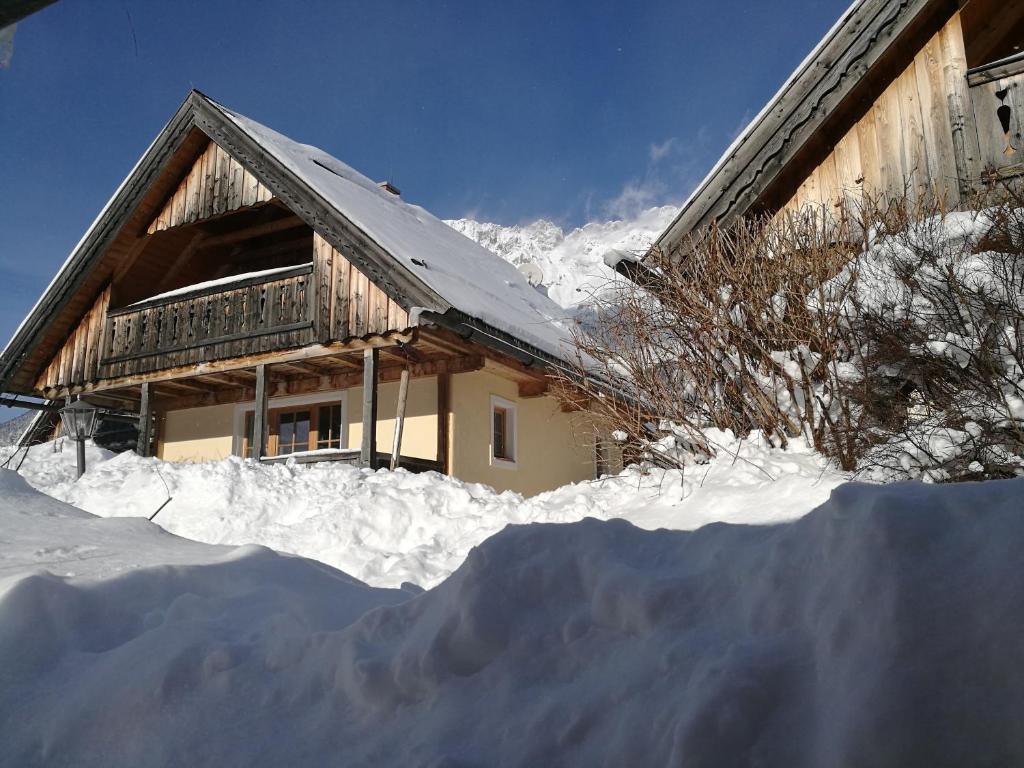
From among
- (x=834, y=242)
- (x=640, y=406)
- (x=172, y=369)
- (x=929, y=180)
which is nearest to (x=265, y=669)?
(x=640, y=406)

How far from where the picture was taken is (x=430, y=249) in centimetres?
1395

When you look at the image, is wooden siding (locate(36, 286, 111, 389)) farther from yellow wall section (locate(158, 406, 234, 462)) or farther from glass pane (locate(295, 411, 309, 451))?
glass pane (locate(295, 411, 309, 451))

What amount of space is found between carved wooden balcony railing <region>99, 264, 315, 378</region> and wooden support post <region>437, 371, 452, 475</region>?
2.13m

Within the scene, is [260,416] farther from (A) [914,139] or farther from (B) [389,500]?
(A) [914,139]

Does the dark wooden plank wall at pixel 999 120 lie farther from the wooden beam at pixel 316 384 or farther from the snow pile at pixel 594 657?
the wooden beam at pixel 316 384

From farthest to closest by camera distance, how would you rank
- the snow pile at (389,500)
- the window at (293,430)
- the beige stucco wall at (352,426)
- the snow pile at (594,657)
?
the window at (293,430)
the beige stucco wall at (352,426)
the snow pile at (389,500)
the snow pile at (594,657)

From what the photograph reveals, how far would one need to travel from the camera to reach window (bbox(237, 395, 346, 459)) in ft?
43.4

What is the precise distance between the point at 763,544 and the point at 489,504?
19.9ft

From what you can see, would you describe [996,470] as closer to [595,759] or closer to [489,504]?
[595,759]

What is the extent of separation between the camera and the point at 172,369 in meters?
13.2

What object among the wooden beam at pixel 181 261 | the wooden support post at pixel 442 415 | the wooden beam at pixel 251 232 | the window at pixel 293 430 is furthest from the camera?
the wooden beam at pixel 181 261

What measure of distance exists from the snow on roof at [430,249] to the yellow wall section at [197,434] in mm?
4727

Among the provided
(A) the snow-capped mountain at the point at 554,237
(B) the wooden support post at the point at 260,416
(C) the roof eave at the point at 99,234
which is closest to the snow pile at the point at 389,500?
(B) the wooden support post at the point at 260,416

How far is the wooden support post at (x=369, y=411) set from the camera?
34.3ft
